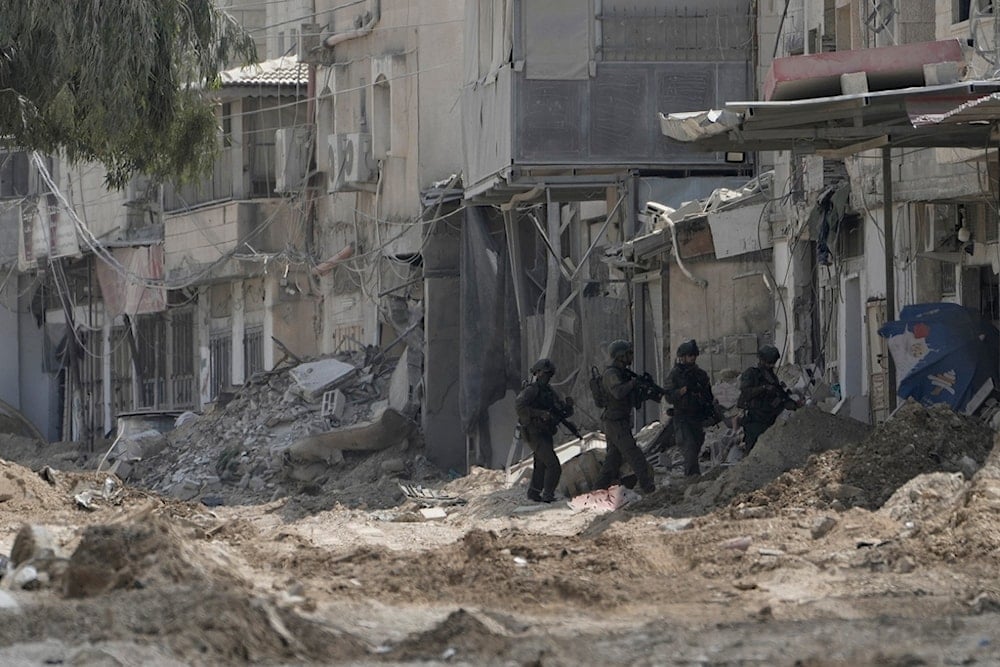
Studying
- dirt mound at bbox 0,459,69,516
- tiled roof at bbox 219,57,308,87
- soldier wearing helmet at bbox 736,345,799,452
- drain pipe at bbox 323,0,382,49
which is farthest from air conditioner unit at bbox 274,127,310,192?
soldier wearing helmet at bbox 736,345,799,452

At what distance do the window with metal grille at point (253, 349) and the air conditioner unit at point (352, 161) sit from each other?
4.59 m

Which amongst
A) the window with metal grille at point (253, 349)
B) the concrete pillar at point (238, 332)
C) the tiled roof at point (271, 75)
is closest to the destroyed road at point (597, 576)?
the tiled roof at point (271, 75)

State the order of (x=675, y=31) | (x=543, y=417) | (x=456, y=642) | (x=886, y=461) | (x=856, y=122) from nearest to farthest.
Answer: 1. (x=456, y=642)
2. (x=886, y=461)
3. (x=856, y=122)
4. (x=543, y=417)
5. (x=675, y=31)

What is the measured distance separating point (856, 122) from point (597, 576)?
188 inches

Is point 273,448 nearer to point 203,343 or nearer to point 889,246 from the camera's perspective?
point 203,343

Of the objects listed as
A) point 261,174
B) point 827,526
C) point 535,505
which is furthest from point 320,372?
point 827,526

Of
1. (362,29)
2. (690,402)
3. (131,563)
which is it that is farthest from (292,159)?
(131,563)

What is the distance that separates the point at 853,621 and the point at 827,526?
3489 millimetres

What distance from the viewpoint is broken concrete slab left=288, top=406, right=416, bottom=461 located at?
24.4 m

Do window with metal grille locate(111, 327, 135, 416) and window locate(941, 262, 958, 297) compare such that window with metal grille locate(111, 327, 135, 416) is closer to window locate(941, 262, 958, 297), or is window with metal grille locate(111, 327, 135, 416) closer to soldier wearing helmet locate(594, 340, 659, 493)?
soldier wearing helmet locate(594, 340, 659, 493)

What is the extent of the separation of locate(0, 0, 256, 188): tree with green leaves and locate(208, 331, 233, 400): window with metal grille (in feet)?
47.3

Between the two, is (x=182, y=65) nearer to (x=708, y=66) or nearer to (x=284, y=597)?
(x=708, y=66)

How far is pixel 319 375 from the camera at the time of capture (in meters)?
26.8

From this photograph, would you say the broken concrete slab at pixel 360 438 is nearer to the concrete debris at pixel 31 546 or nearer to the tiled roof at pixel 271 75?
the tiled roof at pixel 271 75
